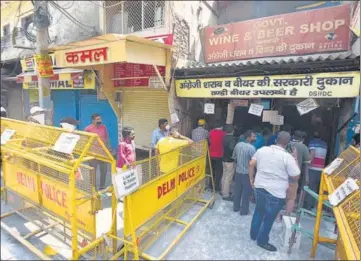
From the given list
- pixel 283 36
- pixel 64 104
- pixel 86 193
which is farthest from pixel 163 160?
pixel 64 104

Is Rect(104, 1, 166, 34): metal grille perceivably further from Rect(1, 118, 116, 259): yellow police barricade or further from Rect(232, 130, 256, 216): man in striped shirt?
Rect(1, 118, 116, 259): yellow police barricade

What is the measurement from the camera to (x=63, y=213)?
3545mm

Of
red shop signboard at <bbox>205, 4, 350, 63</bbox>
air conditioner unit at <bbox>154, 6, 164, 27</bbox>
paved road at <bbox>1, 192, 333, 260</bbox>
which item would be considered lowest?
paved road at <bbox>1, 192, 333, 260</bbox>

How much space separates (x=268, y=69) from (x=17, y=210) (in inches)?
227

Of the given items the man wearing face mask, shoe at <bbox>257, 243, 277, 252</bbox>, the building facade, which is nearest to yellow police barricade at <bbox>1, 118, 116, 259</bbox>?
the man wearing face mask

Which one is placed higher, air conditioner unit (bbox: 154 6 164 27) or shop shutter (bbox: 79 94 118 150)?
air conditioner unit (bbox: 154 6 164 27)

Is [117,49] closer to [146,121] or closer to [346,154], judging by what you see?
[146,121]

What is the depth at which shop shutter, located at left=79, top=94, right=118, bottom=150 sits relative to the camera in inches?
353

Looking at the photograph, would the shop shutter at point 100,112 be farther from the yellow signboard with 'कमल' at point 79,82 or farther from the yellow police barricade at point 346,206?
the yellow police barricade at point 346,206

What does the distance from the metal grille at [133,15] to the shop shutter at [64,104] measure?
145 inches

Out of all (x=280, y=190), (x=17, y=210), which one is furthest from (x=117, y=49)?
(x=280, y=190)

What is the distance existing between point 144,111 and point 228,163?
3.54 metres

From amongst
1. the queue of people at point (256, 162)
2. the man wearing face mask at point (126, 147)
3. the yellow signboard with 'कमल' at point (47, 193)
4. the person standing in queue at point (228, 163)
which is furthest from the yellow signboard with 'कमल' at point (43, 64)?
the person standing in queue at point (228, 163)

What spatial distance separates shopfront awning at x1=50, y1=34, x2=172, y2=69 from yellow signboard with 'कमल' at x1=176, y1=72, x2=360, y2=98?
92cm
